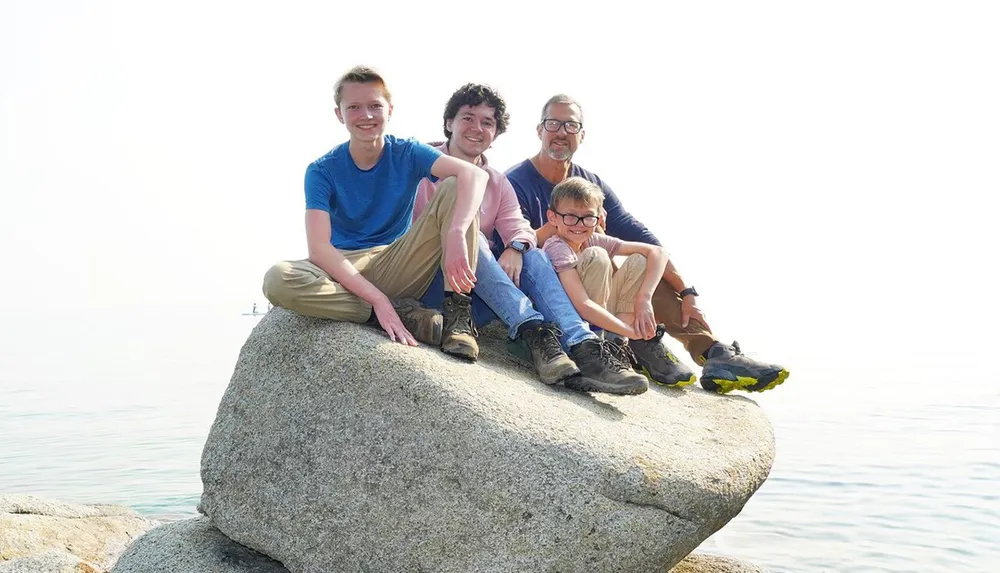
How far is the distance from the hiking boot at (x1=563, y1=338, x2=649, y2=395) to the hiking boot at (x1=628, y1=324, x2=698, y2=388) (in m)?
0.90

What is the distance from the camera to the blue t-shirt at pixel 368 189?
209 inches

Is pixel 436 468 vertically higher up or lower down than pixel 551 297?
lower down

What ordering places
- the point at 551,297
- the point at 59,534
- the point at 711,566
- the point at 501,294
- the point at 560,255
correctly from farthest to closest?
the point at 59,534 → the point at 711,566 → the point at 560,255 → the point at 551,297 → the point at 501,294

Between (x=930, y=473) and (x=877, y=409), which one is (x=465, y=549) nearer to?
(x=930, y=473)

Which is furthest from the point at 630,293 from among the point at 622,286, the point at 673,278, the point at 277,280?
the point at 277,280

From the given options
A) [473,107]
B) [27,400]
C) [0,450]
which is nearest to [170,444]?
→ [0,450]

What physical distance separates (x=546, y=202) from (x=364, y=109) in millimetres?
1737

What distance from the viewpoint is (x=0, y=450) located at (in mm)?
16562

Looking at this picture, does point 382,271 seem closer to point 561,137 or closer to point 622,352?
point 622,352

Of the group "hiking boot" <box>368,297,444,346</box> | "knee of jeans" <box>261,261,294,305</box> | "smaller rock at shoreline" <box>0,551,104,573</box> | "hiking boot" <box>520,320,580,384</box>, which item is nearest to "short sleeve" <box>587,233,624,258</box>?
"hiking boot" <box>520,320,580,384</box>

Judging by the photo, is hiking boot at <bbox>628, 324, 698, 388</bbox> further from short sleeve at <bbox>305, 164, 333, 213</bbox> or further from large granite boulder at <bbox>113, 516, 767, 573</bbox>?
large granite boulder at <bbox>113, 516, 767, 573</bbox>

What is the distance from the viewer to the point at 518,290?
541cm

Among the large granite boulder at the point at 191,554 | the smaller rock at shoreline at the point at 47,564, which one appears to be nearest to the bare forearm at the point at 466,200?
the large granite boulder at the point at 191,554

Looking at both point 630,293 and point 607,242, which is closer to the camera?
point 630,293
